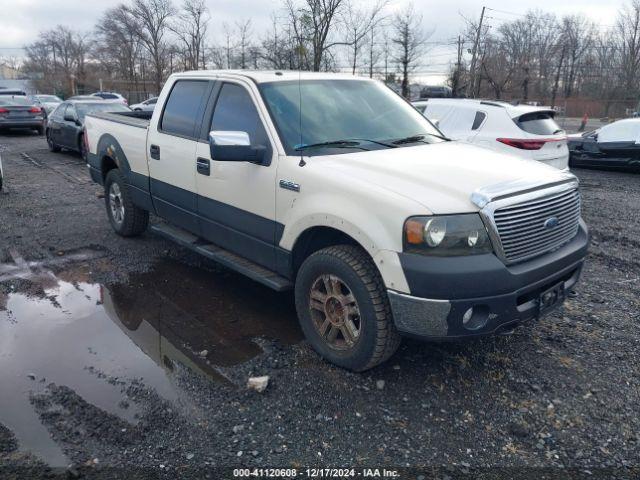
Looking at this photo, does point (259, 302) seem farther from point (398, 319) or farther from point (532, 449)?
point (532, 449)

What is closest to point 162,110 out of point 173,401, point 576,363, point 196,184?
point 196,184

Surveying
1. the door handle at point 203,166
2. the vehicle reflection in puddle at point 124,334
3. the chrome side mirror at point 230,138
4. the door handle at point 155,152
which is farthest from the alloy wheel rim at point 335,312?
the door handle at point 155,152

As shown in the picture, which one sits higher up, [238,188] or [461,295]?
[238,188]

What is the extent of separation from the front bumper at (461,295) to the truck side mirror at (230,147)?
145 centimetres

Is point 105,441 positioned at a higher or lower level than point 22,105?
lower

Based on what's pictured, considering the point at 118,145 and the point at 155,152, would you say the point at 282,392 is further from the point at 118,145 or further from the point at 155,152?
the point at 118,145

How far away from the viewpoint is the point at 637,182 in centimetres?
1132

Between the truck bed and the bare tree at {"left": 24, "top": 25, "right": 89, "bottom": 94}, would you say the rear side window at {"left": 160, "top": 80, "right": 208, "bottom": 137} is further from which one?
the bare tree at {"left": 24, "top": 25, "right": 89, "bottom": 94}

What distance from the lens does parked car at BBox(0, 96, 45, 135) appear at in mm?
19109

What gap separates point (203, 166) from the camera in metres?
4.62

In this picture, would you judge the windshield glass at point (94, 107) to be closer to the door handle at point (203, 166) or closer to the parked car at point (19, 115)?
the parked car at point (19, 115)

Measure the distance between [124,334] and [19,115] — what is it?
A: 18.3m

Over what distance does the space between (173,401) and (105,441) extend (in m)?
0.48

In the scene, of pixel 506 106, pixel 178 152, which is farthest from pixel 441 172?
pixel 506 106
